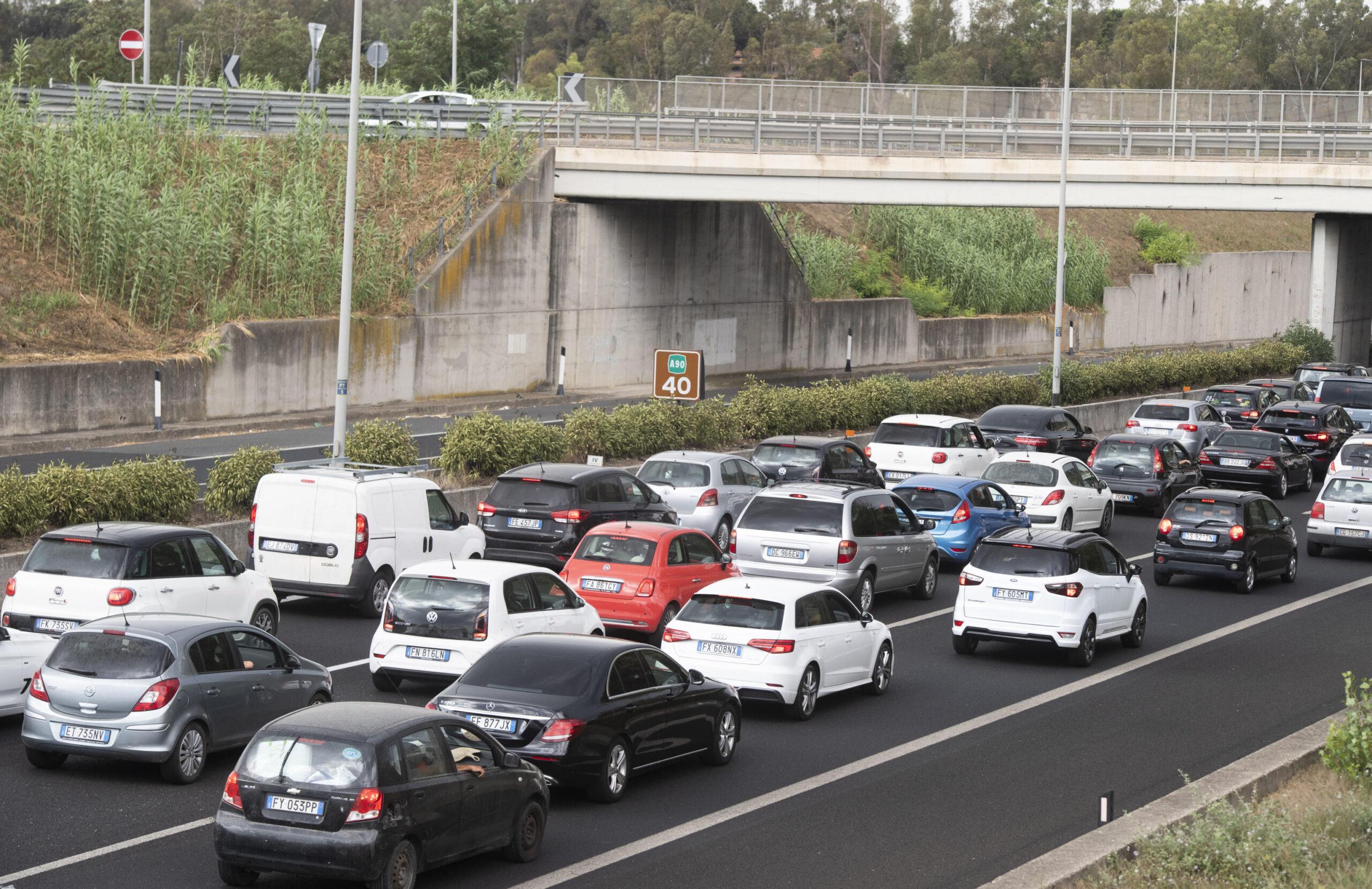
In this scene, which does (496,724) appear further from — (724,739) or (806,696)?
(806,696)

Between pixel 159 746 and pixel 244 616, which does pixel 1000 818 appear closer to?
pixel 159 746

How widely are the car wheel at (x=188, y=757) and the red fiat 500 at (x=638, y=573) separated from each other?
655 centimetres

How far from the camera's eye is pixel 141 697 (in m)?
12.8

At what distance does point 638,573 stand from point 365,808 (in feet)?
30.6

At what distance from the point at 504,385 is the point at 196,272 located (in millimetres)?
8386

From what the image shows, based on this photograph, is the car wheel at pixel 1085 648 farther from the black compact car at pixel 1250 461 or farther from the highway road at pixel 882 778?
the black compact car at pixel 1250 461

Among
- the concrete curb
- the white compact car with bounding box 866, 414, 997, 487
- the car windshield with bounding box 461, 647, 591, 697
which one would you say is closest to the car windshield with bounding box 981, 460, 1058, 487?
the white compact car with bounding box 866, 414, 997, 487

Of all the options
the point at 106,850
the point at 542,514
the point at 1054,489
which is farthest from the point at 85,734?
the point at 1054,489

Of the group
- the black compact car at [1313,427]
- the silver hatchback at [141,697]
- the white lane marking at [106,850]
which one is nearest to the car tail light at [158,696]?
the silver hatchback at [141,697]

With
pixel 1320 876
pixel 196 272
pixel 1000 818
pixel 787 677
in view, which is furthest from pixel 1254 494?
pixel 196 272

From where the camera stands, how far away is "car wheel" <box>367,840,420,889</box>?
10070 millimetres

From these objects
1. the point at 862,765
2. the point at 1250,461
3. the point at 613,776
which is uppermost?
the point at 1250,461

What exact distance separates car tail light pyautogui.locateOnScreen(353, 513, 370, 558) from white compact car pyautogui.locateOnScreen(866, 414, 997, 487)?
12.9 m

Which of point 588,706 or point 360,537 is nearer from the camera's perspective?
point 588,706
